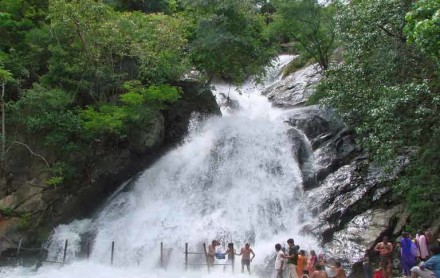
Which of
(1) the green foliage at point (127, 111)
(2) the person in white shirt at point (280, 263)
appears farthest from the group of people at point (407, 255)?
(1) the green foliage at point (127, 111)

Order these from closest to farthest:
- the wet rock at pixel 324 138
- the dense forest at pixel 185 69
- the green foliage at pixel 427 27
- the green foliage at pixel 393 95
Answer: the green foliage at pixel 427 27
the green foliage at pixel 393 95
the dense forest at pixel 185 69
the wet rock at pixel 324 138

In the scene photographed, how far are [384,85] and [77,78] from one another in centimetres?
1520

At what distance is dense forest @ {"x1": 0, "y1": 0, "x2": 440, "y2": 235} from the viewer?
1612 centimetres

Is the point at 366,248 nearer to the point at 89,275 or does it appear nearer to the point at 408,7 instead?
the point at 408,7

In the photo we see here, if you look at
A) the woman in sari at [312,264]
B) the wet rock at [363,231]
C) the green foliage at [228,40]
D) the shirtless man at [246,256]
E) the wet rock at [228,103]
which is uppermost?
the green foliage at [228,40]

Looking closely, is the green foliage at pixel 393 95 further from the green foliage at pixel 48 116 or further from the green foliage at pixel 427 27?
the green foliage at pixel 48 116

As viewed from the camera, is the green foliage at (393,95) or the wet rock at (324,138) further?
the wet rock at (324,138)

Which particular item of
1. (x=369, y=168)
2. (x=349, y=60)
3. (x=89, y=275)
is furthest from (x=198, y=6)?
(x=89, y=275)

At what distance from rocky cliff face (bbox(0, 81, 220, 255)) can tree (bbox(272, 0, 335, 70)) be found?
6.74 metres

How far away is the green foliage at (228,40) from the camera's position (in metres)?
25.7

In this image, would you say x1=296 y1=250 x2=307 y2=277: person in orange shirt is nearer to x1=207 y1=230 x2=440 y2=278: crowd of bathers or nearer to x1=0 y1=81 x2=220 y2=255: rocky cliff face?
x1=207 y1=230 x2=440 y2=278: crowd of bathers

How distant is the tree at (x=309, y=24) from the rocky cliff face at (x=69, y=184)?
6.74 m

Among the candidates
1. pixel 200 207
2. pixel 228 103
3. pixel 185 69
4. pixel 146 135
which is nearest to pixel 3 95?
pixel 146 135

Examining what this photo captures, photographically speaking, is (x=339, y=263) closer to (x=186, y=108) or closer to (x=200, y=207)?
(x=200, y=207)
